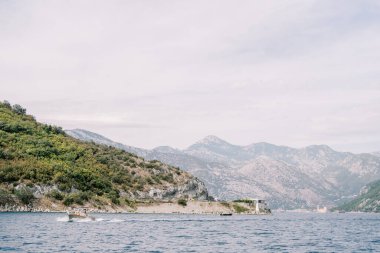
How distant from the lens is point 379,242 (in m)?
102

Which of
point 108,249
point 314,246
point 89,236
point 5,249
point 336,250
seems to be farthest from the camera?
point 89,236

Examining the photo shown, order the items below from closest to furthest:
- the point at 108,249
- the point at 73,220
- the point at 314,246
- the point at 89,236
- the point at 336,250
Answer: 1. the point at 108,249
2. the point at 336,250
3. the point at 314,246
4. the point at 89,236
5. the point at 73,220

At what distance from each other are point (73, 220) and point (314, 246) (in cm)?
8872

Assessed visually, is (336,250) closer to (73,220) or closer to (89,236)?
(89,236)

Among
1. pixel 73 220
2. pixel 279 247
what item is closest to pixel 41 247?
pixel 279 247

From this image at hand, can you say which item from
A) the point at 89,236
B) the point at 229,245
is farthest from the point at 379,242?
the point at 89,236

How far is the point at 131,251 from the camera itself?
246ft

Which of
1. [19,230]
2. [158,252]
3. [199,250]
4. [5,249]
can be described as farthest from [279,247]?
[19,230]

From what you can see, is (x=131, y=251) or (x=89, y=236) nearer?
(x=131, y=251)

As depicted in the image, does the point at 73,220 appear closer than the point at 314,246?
No

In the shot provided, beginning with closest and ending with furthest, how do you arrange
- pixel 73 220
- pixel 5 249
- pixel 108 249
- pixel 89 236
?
pixel 5 249
pixel 108 249
pixel 89 236
pixel 73 220

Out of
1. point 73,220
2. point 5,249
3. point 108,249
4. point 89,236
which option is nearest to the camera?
point 5,249

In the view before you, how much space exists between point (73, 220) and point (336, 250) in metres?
94.3

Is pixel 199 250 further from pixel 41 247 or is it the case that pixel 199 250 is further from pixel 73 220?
pixel 73 220
